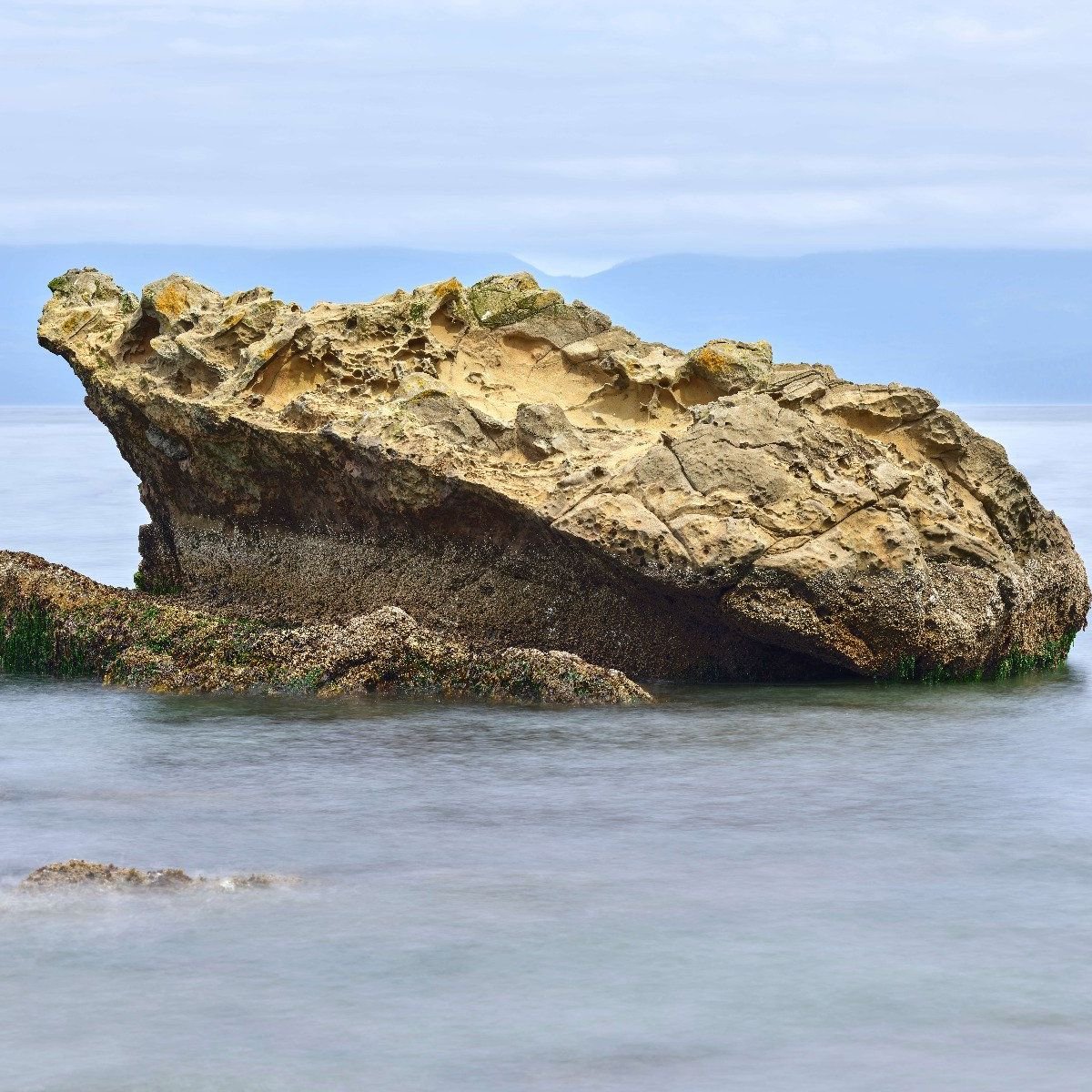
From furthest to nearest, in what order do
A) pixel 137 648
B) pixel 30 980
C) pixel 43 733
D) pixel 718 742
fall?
pixel 137 648 < pixel 43 733 < pixel 718 742 < pixel 30 980

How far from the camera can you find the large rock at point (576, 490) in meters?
14.0

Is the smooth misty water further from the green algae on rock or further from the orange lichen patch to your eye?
the orange lichen patch

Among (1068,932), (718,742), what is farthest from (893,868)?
(718,742)

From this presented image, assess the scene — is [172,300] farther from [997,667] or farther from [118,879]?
[118,879]

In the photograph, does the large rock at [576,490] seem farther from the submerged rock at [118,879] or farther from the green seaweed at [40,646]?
the submerged rock at [118,879]

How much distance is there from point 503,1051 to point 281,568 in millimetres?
9776

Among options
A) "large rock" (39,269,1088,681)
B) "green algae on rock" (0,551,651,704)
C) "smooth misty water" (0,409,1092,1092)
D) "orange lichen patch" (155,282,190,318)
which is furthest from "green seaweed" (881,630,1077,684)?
"orange lichen patch" (155,282,190,318)

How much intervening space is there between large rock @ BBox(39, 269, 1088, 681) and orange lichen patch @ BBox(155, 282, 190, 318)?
0.02 meters

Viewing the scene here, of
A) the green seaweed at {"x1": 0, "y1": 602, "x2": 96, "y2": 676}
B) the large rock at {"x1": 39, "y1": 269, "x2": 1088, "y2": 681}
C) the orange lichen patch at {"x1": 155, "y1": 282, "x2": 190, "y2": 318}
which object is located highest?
the orange lichen patch at {"x1": 155, "y1": 282, "x2": 190, "y2": 318}

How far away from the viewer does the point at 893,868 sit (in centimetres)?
974

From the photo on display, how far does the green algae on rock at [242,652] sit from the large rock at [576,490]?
0.77 meters

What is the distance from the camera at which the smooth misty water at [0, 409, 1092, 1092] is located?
23.7 feet

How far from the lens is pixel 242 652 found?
15047 mm

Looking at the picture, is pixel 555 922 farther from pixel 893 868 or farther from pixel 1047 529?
pixel 1047 529
